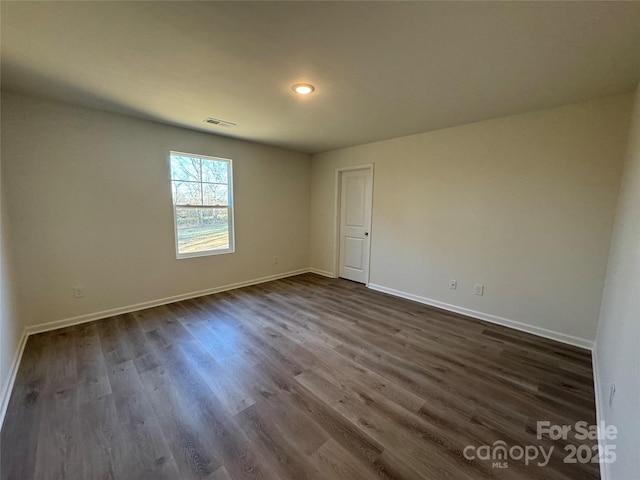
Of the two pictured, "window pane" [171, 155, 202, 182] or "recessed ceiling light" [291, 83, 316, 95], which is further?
"window pane" [171, 155, 202, 182]

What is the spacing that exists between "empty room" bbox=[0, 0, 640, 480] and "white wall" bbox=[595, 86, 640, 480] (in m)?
0.03

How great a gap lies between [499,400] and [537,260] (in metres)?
1.68

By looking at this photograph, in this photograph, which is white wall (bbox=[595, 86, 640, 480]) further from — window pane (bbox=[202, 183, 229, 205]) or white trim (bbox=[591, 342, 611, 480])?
window pane (bbox=[202, 183, 229, 205])

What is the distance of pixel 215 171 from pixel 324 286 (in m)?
2.57

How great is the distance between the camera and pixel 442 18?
55.6 inches

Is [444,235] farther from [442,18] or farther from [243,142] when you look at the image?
[243,142]

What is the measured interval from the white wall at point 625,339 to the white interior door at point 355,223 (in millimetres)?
2777

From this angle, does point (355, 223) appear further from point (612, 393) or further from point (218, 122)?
point (612, 393)

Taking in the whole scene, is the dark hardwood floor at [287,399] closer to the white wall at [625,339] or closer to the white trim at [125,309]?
the white trim at [125,309]

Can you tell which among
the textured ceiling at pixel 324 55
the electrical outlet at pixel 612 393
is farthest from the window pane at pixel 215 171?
the electrical outlet at pixel 612 393

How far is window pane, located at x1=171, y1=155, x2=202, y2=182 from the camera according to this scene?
3539 millimetres

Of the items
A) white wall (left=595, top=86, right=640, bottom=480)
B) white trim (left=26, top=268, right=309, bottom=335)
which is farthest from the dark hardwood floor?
white wall (left=595, top=86, right=640, bottom=480)

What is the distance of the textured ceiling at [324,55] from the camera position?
54.7 inches

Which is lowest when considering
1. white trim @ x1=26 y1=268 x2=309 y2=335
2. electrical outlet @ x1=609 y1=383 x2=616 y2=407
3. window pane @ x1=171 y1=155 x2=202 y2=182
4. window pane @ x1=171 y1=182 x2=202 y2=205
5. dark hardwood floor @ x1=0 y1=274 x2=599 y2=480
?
dark hardwood floor @ x1=0 y1=274 x2=599 y2=480
